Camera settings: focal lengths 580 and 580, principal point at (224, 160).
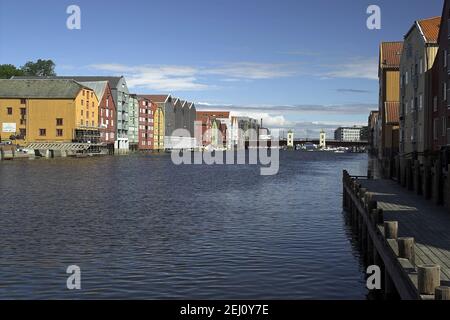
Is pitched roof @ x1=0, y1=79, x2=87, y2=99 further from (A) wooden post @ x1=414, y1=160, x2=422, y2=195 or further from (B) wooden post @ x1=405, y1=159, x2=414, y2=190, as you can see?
(A) wooden post @ x1=414, y1=160, x2=422, y2=195

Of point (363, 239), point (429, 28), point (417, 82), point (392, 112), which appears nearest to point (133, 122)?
point (392, 112)

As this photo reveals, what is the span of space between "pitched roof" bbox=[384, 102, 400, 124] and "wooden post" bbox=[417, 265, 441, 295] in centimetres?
8317

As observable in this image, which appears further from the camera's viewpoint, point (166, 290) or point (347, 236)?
point (347, 236)

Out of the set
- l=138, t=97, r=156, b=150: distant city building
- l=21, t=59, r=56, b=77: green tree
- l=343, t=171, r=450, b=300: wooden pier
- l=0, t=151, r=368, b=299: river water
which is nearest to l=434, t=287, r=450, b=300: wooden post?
l=343, t=171, r=450, b=300: wooden pier

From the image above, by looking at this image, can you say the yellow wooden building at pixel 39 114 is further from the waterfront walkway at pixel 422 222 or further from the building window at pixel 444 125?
the waterfront walkway at pixel 422 222

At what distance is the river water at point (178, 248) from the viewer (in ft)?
59.6

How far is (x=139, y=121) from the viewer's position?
183 meters

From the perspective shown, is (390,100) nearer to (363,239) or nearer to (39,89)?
(363,239)

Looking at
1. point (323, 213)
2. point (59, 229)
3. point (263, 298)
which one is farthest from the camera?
point (323, 213)

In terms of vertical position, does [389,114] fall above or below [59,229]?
above
